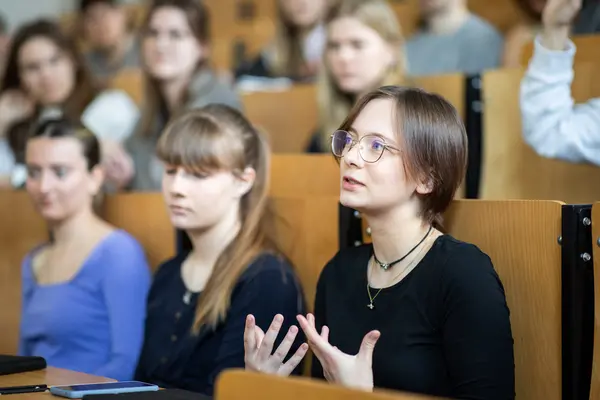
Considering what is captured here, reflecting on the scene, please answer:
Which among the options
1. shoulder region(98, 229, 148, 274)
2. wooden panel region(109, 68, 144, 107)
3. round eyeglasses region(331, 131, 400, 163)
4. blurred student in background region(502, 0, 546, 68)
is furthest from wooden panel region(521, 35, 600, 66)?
wooden panel region(109, 68, 144, 107)

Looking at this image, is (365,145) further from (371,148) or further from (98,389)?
(98,389)

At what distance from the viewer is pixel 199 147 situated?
1699mm

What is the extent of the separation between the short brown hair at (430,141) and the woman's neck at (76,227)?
2.96ft

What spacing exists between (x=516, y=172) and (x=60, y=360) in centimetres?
102

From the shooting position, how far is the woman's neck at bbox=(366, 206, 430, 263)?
52.4 inches

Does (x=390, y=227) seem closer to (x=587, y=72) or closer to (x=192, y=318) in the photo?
(x=192, y=318)

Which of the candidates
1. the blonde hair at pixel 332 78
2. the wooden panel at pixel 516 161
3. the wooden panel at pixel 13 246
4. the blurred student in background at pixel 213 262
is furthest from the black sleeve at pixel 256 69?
the blurred student in background at pixel 213 262

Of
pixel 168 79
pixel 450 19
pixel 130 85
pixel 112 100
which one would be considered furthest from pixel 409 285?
pixel 130 85

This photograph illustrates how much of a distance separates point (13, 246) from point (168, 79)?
61 cm

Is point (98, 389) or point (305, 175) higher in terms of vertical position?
point (305, 175)

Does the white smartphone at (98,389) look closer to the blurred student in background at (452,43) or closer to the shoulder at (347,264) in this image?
the shoulder at (347,264)

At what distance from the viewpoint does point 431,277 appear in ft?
4.16

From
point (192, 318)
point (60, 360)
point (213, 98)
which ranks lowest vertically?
point (60, 360)

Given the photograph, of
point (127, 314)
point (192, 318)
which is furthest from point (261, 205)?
point (127, 314)
